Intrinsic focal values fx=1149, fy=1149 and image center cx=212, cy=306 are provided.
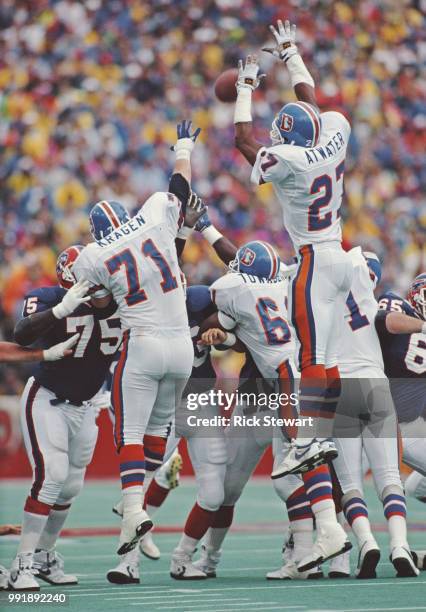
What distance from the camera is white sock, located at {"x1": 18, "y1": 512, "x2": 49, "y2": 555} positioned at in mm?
5543

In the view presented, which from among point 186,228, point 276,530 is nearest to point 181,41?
point 276,530

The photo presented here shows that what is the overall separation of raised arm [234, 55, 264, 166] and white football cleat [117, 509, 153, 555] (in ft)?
6.38

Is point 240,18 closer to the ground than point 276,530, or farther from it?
farther from it

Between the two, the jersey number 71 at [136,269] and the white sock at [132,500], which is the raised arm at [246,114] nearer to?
the jersey number 71 at [136,269]

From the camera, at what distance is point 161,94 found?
15109 millimetres

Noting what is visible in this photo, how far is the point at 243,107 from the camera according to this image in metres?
6.24

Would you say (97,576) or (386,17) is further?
(386,17)

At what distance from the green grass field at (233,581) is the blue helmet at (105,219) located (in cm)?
178

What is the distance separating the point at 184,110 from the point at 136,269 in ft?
31.7

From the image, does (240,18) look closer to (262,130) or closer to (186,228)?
(262,130)

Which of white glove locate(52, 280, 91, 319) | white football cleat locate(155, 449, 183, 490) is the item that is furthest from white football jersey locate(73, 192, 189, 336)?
white football cleat locate(155, 449, 183, 490)

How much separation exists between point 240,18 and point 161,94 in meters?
1.91

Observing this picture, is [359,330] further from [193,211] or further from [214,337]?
[193,211]

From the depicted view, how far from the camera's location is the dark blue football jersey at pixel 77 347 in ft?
19.3
